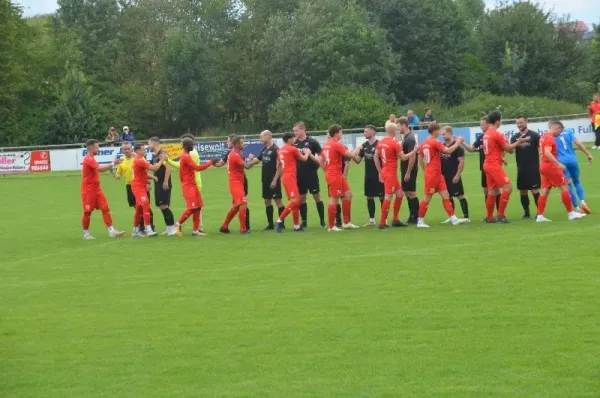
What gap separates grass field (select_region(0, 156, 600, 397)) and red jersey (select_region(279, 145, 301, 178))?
3.87 feet

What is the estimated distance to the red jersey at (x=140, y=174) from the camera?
69.7 ft

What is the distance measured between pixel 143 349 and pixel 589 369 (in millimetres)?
4044

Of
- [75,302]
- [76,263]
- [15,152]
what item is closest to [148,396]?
[75,302]

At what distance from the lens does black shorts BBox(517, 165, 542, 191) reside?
20.6m

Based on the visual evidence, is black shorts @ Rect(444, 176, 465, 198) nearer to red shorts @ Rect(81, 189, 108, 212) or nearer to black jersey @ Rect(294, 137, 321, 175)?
black jersey @ Rect(294, 137, 321, 175)

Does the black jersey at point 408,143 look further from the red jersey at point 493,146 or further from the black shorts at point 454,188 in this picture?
the red jersey at point 493,146

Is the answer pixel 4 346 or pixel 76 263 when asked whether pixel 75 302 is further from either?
pixel 76 263

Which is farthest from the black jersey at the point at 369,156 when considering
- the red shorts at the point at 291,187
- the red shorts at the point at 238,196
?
the red shorts at the point at 238,196

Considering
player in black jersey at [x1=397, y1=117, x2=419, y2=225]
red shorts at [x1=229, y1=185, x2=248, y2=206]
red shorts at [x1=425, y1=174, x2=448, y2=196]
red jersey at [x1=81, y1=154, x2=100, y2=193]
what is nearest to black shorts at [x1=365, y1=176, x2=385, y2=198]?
player in black jersey at [x1=397, y1=117, x2=419, y2=225]

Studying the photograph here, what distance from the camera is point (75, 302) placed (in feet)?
44.2

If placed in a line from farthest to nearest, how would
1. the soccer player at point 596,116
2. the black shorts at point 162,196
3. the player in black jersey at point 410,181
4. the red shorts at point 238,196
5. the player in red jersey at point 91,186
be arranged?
1. the soccer player at point 596,116
2. the black shorts at point 162,196
3. the player in red jersey at point 91,186
4. the player in black jersey at point 410,181
5. the red shorts at point 238,196

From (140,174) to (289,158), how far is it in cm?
300

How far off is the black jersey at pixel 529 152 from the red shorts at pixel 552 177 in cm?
104

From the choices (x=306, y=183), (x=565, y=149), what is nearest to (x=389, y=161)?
(x=306, y=183)
